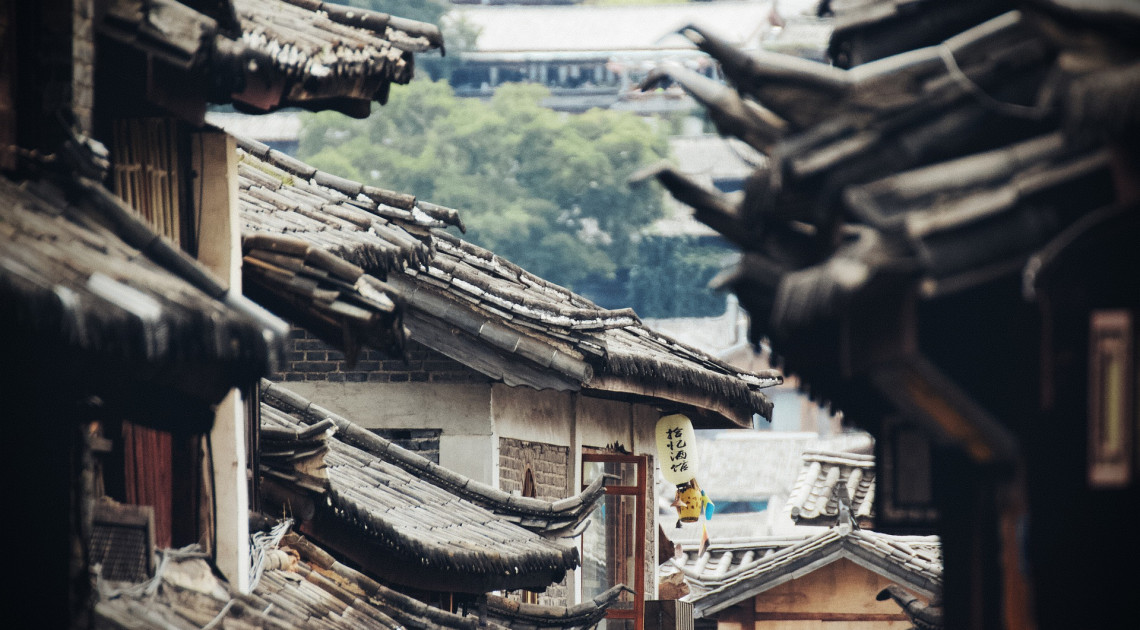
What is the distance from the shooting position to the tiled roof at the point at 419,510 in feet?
37.9

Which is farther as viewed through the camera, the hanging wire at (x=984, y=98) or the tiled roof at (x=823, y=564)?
the tiled roof at (x=823, y=564)

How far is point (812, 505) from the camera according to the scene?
75.0 feet

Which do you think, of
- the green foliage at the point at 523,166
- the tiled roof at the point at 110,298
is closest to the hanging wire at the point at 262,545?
the tiled roof at the point at 110,298

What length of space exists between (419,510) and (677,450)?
6507 millimetres

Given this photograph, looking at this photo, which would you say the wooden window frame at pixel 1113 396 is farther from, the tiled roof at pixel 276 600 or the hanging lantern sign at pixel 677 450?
the hanging lantern sign at pixel 677 450

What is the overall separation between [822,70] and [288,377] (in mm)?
10384

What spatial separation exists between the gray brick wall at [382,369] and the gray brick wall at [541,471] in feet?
2.89

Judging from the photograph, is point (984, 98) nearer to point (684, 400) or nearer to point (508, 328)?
point (508, 328)

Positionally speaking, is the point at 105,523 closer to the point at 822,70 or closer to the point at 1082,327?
the point at 822,70

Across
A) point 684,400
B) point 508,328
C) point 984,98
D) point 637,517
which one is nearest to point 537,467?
point 684,400

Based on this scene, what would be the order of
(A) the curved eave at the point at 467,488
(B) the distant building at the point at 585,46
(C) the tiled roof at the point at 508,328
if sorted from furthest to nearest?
(B) the distant building at the point at 585,46, (C) the tiled roof at the point at 508,328, (A) the curved eave at the point at 467,488

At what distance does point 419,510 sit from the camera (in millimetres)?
13375

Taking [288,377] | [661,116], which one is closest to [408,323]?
[288,377]

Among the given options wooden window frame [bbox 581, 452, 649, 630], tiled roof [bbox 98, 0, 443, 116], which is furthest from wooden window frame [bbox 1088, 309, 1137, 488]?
wooden window frame [bbox 581, 452, 649, 630]
